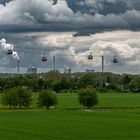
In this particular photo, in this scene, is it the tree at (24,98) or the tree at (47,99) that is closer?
the tree at (47,99)

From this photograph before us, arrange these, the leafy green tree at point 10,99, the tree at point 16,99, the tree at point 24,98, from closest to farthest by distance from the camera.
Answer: the leafy green tree at point 10,99 → the tree at point 16,99 → the tree at point 24,98

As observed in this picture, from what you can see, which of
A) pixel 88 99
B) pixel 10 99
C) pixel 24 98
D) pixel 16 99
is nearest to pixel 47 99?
pixel 24 98

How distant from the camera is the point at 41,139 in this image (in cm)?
6234

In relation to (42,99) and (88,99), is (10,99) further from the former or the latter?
(88,99)

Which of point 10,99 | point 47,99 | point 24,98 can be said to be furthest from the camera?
point 24,98

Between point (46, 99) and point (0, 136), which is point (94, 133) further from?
point (46, 99)

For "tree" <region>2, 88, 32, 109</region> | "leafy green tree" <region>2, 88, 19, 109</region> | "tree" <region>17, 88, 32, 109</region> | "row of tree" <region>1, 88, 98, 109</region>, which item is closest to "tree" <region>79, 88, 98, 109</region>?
"row of tree" <region>1, 88, 98, 109</region>

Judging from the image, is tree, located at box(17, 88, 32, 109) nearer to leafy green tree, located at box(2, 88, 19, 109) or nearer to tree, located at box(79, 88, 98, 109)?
leafy green tree, located at box(2, 88, 19, 109)

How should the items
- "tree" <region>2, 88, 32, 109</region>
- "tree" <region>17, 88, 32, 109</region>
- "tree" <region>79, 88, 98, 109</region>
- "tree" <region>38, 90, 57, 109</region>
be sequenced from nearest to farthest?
"tree" <region>38, 90, 57, 109</region> → "tree" <region>79, 88, 98, 109</region> → "tree" <region>2, 88, 32, 109</region> → "tree" <region>17, 88, 32, 109</region>

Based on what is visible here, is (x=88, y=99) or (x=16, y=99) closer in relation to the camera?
(x=88, y=99)

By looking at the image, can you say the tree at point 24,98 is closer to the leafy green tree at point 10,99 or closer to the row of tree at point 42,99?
the row of tree at point 42,99

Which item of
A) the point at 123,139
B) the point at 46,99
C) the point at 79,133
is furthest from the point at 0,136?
the point at 46,99

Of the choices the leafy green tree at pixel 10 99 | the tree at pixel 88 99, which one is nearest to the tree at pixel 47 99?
the leafy green tree at pixel 10 99

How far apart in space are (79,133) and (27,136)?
26.3ft
